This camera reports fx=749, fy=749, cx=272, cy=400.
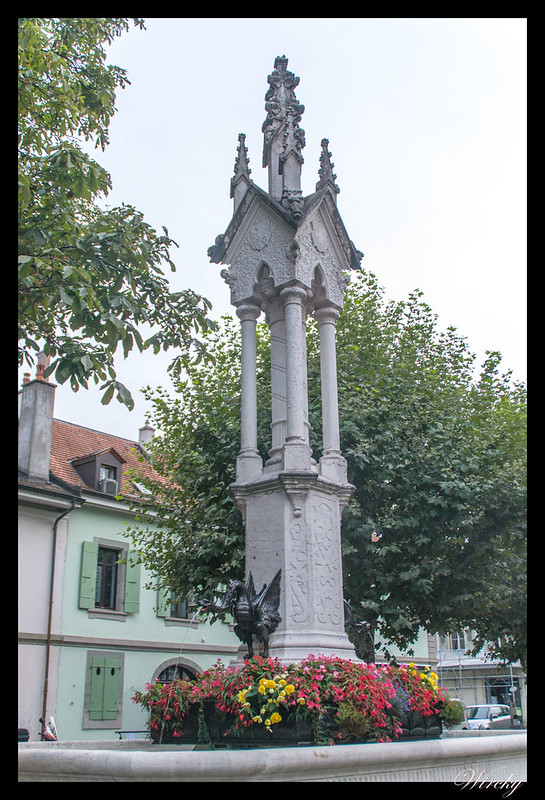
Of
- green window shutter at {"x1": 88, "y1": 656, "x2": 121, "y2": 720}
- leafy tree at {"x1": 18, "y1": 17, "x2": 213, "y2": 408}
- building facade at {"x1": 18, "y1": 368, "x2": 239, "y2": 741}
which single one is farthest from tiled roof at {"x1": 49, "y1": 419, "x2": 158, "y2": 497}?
leafy tree at {"x1": 18, "y1": 17, "x2": 213, "y2": 408}

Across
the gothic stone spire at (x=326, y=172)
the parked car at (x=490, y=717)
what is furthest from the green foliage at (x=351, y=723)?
the parked car at (x=490, y=717)

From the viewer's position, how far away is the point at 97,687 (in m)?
22.9

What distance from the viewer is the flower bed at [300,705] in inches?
241

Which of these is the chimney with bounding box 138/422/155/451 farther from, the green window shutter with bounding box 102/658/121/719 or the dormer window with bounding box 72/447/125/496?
the green window shutter with bounding box 102/658/121/719

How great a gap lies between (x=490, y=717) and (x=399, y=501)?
2335cm

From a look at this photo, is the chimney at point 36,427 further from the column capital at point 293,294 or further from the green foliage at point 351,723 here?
the green foliage at point 351,723

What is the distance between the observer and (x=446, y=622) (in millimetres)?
16266

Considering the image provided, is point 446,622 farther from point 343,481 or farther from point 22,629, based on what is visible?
point 22,629

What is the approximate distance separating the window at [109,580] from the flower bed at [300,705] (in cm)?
1689

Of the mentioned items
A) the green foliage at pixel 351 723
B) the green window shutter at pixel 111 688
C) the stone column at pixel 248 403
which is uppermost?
the stone column at pixel 248 403

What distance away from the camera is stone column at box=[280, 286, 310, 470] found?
8.05 meters

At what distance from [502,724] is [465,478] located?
25177 millimetres

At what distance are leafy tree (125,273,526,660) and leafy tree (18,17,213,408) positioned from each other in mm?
5128
